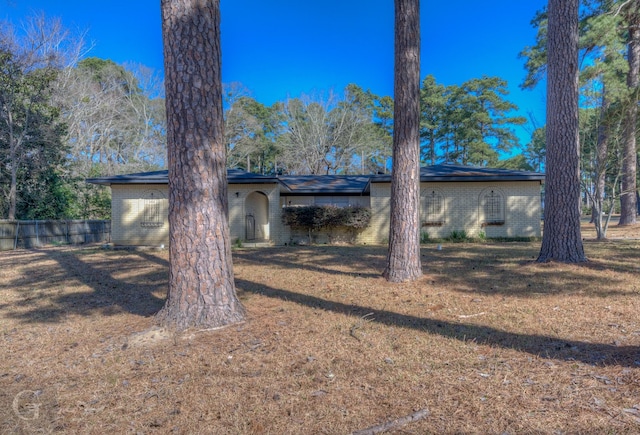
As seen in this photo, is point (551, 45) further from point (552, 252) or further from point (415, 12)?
point (552, 252)

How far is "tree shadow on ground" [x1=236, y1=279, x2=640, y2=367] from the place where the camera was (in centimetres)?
298

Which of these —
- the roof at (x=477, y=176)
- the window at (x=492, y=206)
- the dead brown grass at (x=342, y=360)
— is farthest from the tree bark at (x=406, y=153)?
the window at (x=492, y=206)

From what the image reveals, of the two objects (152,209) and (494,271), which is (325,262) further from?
(152,209)

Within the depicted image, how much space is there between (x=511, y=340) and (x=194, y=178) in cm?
361

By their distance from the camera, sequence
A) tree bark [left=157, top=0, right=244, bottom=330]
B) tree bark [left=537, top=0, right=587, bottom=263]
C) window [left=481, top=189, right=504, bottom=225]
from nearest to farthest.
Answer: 1. tree bark [left=157, top=0, right=244, bottom=330]
2. tree bark [left=537, top=0, right=587, bottom=263]
3. window [left=481, top=189, right=504, bottom=225]

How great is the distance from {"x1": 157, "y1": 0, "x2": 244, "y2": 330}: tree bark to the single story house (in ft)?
34.8

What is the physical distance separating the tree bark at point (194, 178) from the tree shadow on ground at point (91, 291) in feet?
3.75

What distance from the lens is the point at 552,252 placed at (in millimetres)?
6891

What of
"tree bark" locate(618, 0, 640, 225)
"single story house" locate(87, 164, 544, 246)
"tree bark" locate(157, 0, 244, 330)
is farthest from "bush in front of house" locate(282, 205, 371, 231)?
"tree bark" locate(157, 0, 244, 330)

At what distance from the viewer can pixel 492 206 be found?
596 inches

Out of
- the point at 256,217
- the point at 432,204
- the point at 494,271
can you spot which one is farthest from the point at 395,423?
the point at 256,217

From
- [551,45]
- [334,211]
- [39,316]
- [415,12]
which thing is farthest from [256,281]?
[334,211]

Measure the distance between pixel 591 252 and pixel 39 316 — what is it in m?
10.8

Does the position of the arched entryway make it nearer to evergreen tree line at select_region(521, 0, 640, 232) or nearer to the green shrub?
the green shrub
